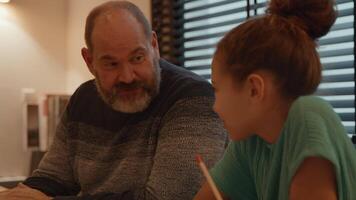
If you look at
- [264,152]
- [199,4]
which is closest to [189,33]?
[199,4]

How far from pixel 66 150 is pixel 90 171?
19cm

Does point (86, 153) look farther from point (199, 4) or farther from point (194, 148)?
point (199, 4)

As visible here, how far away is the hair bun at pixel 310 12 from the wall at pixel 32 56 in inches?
87.3

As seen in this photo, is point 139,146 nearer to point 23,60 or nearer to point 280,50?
point 280,50

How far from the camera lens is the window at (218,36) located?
1899 millimetres

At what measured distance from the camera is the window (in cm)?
190

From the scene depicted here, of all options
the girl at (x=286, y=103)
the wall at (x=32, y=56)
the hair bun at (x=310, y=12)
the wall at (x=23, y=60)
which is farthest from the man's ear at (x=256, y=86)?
the wall at (x=23, y=60)

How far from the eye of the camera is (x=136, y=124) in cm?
154

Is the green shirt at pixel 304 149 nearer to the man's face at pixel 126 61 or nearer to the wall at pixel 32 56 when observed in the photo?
the man's face at pixel 126 61

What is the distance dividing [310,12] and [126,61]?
2.13 ft

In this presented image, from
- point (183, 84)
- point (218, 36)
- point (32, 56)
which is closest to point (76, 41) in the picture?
point (32, 56)

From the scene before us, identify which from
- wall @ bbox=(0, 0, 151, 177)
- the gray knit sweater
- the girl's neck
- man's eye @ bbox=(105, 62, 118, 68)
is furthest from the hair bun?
wall @ bbox=(0, 0, 151, 177)

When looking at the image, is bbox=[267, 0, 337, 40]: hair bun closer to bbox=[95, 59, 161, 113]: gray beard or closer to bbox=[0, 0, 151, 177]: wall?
bbox=[95, 59, 161, 113]: gray beard

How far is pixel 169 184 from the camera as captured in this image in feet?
4.40
